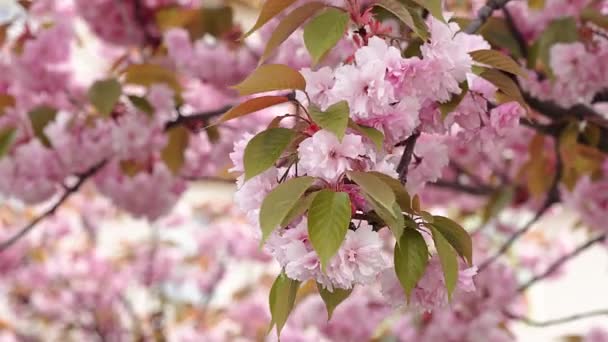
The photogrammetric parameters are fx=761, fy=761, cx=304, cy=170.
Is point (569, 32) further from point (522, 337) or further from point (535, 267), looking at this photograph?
point (522, 337)

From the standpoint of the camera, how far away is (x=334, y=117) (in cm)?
53

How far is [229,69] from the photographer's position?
159cm

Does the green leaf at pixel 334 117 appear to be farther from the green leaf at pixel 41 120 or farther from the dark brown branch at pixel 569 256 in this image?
the dark brown branch at pixel 569 256

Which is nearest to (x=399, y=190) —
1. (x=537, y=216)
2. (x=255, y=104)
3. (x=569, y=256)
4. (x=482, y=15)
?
(x=255, y=104)

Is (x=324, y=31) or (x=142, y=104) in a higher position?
(x=324, y=31)

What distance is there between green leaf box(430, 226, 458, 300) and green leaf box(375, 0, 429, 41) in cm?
16

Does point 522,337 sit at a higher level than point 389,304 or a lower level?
lower

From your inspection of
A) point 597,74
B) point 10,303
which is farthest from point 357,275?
point 10,303

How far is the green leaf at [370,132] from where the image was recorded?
1.78ft

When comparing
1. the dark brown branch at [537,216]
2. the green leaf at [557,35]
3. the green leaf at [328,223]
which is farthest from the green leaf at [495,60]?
the dark brown branch at [537,216]

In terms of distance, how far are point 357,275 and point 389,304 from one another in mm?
121

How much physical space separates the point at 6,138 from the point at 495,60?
1009mm

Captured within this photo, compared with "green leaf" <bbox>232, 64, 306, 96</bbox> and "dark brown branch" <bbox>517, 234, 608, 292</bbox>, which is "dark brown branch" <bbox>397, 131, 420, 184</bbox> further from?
"dark brown branch" <bbox>517, 234, 608, 292</bbox>

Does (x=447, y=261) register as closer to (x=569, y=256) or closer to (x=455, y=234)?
(x=455, y=234)
